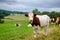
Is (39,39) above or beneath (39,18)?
beneath

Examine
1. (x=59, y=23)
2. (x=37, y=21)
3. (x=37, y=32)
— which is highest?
(x=37, y=21)

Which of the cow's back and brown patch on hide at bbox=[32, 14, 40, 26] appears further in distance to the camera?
the cow's back

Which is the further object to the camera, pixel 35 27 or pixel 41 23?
pixel 41 23

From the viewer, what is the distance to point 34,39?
1085 centimetres

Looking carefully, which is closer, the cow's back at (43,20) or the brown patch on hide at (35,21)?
the brown patch on hide at (35,21)

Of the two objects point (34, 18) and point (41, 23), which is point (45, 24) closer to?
point (41, 23)

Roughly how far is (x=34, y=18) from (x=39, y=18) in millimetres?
797

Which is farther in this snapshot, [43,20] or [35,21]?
[43,20]

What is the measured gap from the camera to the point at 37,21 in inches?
484

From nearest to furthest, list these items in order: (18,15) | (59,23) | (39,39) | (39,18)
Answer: (39,39)
(39,18)
(59,23)
(18,15)

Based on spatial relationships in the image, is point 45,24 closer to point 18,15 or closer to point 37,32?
point 37,32

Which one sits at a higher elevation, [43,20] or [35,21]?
[35,21]

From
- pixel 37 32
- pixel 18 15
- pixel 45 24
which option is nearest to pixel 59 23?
pixel 45 24

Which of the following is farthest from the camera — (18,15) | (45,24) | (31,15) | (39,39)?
(18,15)
